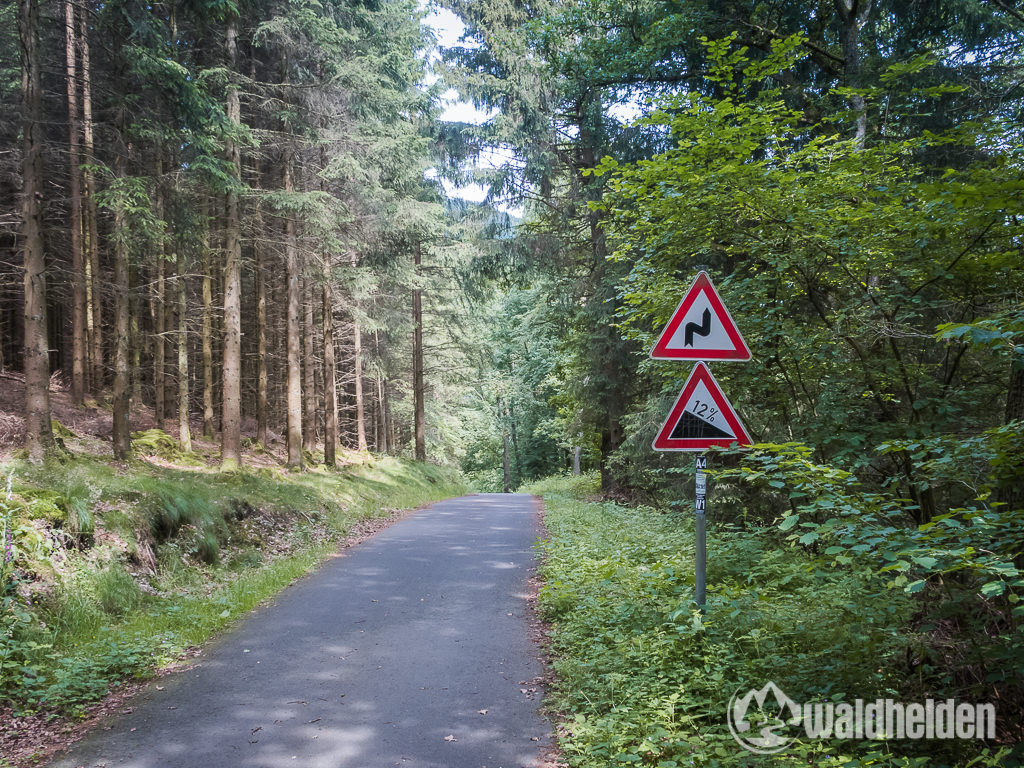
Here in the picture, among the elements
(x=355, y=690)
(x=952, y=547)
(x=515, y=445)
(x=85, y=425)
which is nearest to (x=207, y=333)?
(x=85, y=425)

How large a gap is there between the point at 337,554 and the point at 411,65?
1626 centimetres

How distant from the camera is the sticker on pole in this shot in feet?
14.8

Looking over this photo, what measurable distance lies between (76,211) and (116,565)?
10.8 m

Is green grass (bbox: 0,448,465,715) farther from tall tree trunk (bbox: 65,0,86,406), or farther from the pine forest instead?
tall tree trunk (bbox: 65,0,86,406)

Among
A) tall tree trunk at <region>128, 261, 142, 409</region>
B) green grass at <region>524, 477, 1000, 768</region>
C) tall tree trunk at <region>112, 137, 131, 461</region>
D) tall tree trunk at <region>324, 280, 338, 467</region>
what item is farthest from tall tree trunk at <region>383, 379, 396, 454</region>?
green grass at <region>524, 477, 1000, 768</region>

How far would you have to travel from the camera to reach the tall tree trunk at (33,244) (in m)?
8.41

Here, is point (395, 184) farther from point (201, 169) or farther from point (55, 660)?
point (55, 660)


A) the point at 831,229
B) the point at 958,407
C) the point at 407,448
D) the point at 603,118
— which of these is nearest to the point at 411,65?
the point at 603,118

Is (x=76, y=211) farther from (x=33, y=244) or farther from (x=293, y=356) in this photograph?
(x=33, y=244)

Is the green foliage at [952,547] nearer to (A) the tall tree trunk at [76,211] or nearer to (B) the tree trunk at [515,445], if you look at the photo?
(A) the tall tree trunk at [76,211]

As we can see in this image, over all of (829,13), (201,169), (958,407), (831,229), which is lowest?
(958,407)

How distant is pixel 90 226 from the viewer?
14602 mm

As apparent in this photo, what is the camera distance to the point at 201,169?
438 inches

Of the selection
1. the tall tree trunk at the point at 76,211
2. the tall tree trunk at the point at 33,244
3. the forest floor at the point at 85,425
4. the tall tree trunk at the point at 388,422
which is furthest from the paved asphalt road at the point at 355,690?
the tall tree trunk at the point at 388,422
